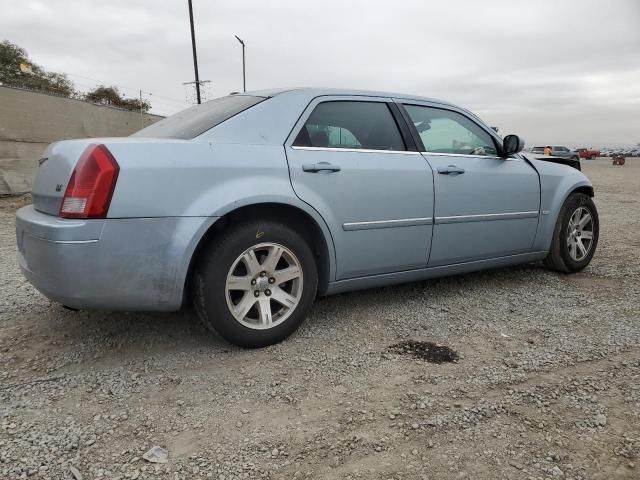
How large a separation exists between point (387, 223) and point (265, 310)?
3.22ft

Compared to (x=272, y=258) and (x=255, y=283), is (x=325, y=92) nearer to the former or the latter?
(x=272, y=258)

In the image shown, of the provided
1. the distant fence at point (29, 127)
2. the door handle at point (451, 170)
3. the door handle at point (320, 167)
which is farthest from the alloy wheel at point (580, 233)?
the distant fence at point (29, 127)

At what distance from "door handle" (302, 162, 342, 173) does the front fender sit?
6.89ft

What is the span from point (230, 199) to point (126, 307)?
765 mm

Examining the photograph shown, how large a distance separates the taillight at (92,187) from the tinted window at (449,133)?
7.03 feet

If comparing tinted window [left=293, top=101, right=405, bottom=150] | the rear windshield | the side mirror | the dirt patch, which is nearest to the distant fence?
the rear windshield

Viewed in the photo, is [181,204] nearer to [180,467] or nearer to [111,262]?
[111,262]

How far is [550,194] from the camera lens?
428 cm

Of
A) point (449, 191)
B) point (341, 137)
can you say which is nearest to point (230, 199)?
point (341, 137)

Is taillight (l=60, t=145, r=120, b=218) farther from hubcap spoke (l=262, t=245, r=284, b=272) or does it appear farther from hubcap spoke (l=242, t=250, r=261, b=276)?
Result: hubcap spoke (l=262, t=245, r=284, b=272)

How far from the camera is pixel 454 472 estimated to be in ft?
5.96

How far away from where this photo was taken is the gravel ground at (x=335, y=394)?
1.88 metres

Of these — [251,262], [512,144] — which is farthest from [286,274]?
[512,144]

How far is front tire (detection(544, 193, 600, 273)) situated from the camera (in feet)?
14.6
